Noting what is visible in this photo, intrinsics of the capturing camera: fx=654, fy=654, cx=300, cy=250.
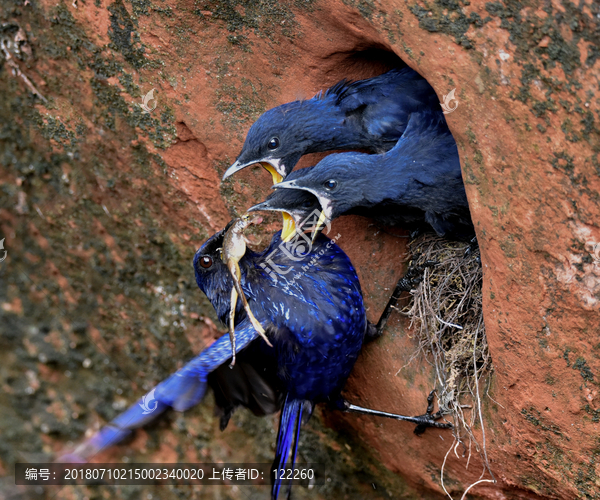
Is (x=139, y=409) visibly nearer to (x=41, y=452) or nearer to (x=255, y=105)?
(x=255, y=105)

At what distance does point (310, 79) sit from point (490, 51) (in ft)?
3.42

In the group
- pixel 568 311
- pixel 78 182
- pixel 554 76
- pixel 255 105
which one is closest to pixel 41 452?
pixel 78 182

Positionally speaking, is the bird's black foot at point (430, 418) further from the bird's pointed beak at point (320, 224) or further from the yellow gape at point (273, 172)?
the yellow gape at point (273, 172)

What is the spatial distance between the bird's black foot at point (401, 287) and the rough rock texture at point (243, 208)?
0.05 meters

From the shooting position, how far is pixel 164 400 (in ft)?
8.07

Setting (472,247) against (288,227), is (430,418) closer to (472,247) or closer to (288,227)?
(472,247)

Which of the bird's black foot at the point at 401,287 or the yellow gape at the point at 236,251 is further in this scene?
the bird's black foot at the point at 401,287

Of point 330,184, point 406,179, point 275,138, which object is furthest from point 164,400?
point 406,179

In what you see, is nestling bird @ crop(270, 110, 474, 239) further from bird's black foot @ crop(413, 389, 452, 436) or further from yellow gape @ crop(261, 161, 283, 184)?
bird's black foot @ crop(413, 389, 452, 436)

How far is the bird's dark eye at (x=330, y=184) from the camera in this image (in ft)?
8.48

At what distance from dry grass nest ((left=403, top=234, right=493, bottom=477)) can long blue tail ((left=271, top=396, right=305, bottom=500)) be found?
0.60m

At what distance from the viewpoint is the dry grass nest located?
272 centimetres
